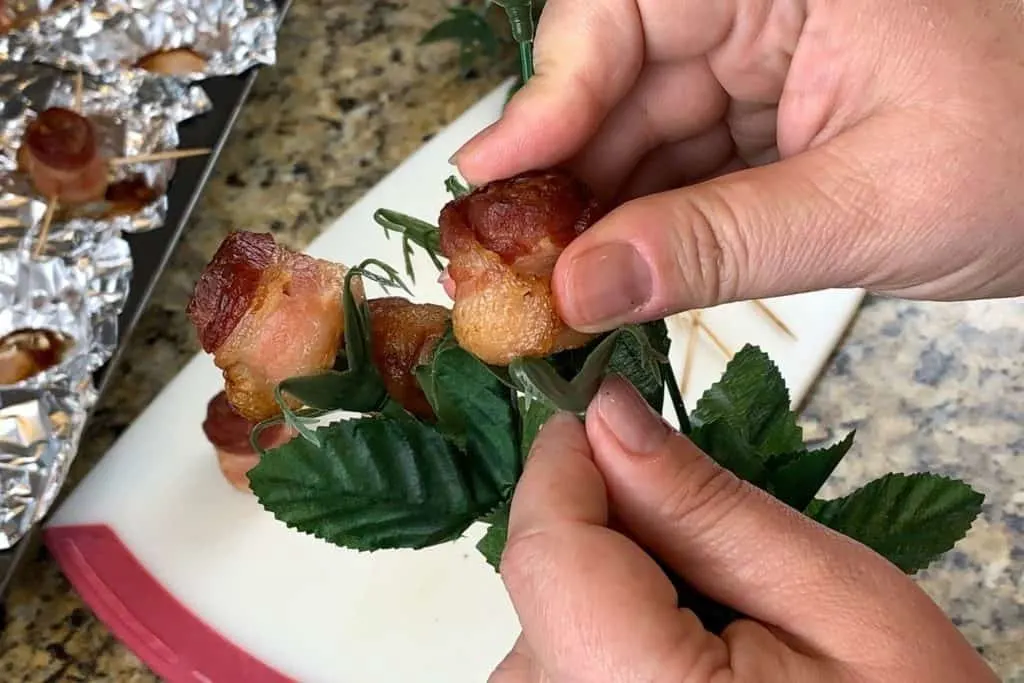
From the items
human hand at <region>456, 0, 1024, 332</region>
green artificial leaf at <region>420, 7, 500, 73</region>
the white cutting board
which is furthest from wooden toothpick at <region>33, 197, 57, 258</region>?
human hand at <region>456, 0, 1024, 332</region>

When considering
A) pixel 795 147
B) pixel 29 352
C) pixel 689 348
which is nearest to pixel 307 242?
pixel 29 352

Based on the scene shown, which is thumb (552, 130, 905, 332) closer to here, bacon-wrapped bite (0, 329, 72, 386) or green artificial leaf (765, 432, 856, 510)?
green artificial leaf (765, 432, 856, 510)

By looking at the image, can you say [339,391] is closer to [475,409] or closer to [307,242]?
[475,409]

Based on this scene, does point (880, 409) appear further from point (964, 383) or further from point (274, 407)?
point (274, 407)

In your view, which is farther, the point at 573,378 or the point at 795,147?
the point at 795,147

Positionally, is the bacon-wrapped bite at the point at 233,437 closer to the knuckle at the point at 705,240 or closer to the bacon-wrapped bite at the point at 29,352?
the bacon-wrapped bite at the point at 29,352

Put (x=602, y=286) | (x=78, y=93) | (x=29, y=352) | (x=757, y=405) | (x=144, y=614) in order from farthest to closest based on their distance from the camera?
1. (x=78, y=93)
2. (x=29, y=352)
3. (x=144, y=614)
4. (x=757, y=405)
5. (x=602, y=286)
